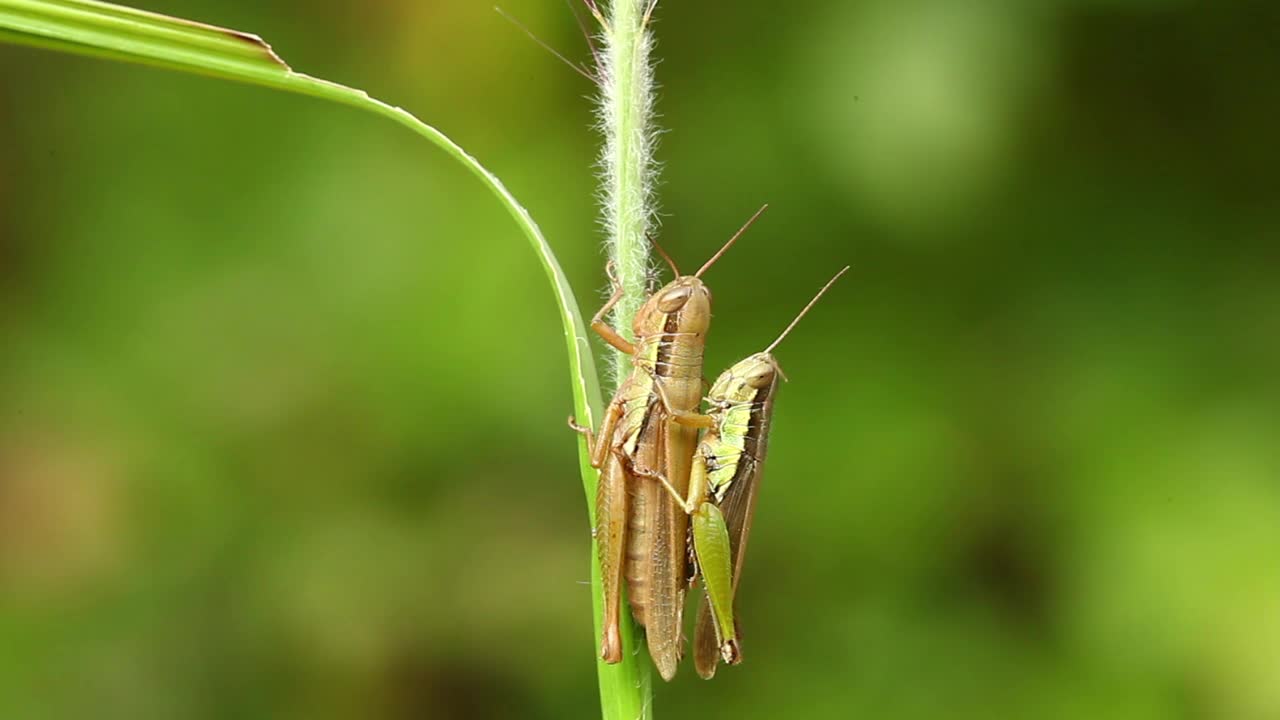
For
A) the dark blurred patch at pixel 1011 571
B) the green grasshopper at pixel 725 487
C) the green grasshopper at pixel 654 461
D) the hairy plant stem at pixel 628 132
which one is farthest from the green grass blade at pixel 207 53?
the dark blurred patch at pixel 1011 571

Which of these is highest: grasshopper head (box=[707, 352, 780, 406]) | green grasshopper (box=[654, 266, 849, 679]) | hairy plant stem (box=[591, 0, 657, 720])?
hairy plant stem (box=[591, 0, 657, 720])

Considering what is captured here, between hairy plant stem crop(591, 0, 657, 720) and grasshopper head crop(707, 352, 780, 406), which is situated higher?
hairy plant stem crop(591, 0, 657, 720)

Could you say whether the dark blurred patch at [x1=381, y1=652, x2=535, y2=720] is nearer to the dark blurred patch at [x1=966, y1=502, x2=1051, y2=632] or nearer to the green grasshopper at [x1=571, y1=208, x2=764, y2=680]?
the green grasshopper at [x1=571, y1=208, x2=764, y2=680]

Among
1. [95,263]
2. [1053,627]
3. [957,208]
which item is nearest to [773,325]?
[957,208]

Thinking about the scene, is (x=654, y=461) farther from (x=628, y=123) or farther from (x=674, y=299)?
(x=628, y=123)

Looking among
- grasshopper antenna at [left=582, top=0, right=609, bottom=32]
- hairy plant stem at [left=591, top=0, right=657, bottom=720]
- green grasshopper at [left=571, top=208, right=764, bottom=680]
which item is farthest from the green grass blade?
green grasshopper at [left=571, top=208, right=764, bottom=680]

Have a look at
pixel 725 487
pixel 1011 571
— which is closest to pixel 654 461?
pixel 725 487

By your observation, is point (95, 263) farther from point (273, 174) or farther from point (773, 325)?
point (773, 325)
